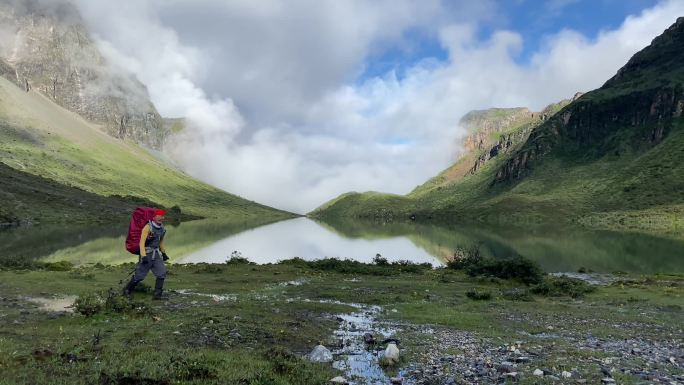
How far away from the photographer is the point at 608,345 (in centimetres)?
1571

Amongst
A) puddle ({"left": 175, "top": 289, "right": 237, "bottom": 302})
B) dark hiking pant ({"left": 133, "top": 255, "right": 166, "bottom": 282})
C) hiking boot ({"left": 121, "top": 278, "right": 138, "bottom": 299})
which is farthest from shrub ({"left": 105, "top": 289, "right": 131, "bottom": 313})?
puddle ({"left": 175, "top": 289, "right": 237, "bottom": 302})

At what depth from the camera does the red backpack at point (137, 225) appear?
20406 millimetres

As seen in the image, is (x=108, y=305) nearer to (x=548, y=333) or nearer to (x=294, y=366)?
(x=294, y=366)

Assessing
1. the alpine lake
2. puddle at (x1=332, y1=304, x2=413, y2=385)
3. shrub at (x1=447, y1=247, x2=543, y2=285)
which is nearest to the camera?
the alpine lake

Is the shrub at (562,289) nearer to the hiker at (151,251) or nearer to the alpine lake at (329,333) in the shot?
the alpine lake at (329,333)

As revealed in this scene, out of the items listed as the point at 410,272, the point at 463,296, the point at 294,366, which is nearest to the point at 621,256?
the point at 410,272

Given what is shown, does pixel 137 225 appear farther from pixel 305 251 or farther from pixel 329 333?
pixel 305 251

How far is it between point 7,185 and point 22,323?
193177mm

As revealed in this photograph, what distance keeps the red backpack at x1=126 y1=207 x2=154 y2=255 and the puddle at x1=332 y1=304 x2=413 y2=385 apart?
32.4 feet

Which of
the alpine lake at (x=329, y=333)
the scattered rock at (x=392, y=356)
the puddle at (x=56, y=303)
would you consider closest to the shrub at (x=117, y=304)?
the alpine lake at (x=329, y=333)

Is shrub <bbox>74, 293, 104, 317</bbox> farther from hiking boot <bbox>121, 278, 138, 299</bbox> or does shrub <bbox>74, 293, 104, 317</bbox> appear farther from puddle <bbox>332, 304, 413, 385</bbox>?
puddle <bbox>332, 304, 413, 385</bbox>

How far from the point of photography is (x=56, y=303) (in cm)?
2052

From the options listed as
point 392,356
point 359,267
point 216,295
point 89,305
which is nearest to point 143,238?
point 89,305

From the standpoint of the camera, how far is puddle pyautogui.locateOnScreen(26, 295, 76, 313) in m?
18.8
